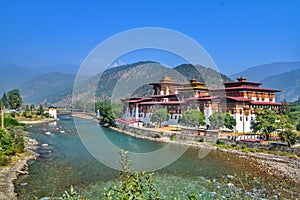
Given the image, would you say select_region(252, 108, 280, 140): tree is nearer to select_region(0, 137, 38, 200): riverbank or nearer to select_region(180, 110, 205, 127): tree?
select_region(180, 110, 205, 127): tree

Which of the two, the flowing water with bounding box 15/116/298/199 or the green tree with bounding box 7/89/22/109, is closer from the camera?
the flowing water with bounding box 15/116/298/199

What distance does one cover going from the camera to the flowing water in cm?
982

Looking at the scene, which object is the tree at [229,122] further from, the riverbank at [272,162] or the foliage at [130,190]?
the foliage at [130,190]

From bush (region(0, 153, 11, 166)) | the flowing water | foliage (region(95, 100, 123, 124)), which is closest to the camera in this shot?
the flowing water

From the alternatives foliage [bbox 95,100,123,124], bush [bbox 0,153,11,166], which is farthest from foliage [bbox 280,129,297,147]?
foliage [bbox 95,100,123,124]

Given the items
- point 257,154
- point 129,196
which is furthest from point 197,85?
point 129,196

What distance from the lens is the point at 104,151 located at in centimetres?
1656

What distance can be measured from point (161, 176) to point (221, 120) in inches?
462

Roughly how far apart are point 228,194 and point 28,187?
6587 millimetres

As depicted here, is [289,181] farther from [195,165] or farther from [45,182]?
[45,182]

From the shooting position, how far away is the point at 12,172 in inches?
463

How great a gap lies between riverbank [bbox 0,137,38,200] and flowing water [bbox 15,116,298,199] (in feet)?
0.76

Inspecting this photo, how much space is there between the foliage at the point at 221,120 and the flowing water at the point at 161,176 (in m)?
5.33

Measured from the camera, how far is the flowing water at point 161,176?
9.82 meters
